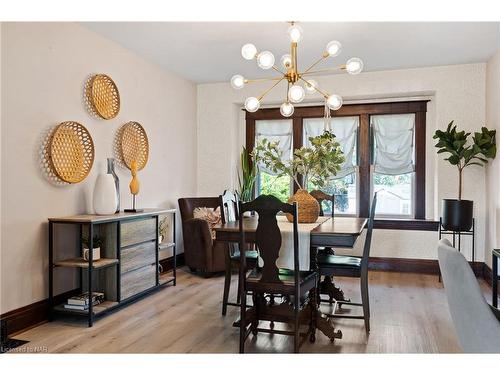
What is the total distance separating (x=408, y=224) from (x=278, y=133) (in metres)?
2.19

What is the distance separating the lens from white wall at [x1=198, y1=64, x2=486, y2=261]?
16.2 feet

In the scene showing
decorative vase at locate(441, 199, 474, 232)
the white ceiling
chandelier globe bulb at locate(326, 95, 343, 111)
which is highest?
the white ceiling

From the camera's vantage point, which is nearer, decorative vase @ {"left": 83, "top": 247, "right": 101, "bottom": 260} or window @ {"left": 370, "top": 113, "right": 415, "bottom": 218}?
decorative vase @ {"left": 83, "top": 247, "right": 101, "bottom": 260}

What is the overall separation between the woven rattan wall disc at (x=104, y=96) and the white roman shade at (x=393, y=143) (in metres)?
3.35

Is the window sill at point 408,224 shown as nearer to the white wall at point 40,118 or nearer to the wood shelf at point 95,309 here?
the white wall at point 40,118

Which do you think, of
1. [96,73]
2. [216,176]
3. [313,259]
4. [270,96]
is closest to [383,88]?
[270,96]

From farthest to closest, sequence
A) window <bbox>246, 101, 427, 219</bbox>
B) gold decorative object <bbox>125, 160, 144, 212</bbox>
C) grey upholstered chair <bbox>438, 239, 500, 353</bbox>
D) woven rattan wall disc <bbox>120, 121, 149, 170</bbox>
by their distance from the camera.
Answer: window <bbox>246, 101, 427, 219</bbox> < woven rattan wall disc <bbox>120, 121, 149, 170</bbox> < gold decorative object <bbox>125, 160, 144, 212</bbox> < grey upholstered chair <bbox>438, 239, 500, 353</bbox>

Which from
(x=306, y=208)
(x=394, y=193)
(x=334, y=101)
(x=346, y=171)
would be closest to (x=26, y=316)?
(x=306, y=208)

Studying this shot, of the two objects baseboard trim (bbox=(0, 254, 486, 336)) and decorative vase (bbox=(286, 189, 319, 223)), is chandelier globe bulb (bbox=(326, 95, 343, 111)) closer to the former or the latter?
decorative vase (bbox=(286, 189, 319, 223))

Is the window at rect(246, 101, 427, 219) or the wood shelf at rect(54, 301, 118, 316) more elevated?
the window at rect(246, 101, 427, 219)

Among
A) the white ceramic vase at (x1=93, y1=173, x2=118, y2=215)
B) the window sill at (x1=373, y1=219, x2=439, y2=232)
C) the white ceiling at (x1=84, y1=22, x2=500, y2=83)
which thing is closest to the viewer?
the white ceramic vase at (x1=93, y1=173, x2=118, y2=215)

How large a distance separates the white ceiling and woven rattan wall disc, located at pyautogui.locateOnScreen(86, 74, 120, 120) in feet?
1.49

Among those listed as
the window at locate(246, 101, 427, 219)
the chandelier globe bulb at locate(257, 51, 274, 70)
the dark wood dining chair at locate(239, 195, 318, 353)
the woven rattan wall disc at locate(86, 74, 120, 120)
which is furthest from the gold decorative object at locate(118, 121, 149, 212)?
the window at locate(246, 101, 427, 219)

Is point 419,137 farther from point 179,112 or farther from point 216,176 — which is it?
point 179,112
